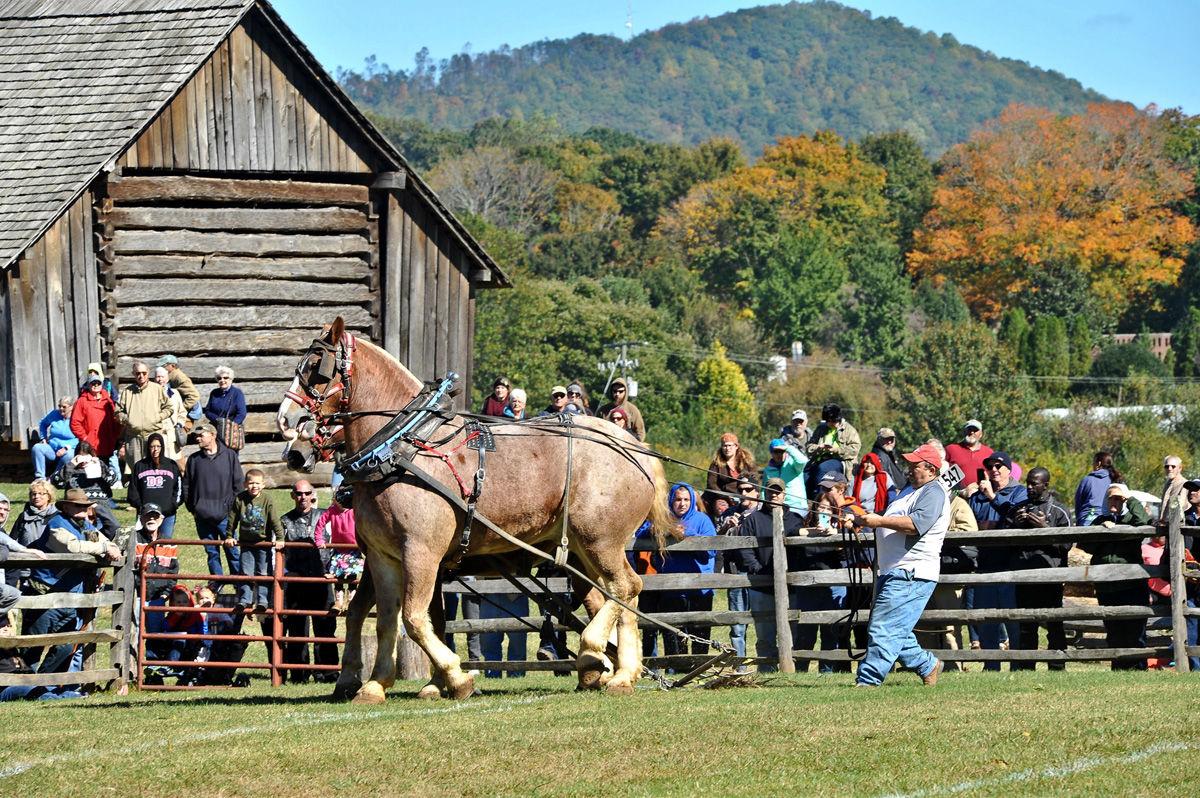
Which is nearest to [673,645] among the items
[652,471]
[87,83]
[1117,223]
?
[652,471]

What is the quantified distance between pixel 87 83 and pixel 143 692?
13.9 meters

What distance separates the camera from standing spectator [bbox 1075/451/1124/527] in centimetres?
1844

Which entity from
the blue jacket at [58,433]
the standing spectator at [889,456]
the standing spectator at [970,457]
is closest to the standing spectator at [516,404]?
the standing spectator at [889,456]

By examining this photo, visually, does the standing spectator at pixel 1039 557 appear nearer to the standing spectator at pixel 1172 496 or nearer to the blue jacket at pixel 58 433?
the standing spectator at pixel 1172 496

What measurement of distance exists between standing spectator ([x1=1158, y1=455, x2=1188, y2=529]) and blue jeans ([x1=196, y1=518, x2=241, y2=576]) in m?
8.88

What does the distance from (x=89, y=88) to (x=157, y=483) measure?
9086 mm

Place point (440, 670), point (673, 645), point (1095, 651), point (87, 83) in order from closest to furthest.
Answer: point (440, 670) < point (1095, 651) < point (673, 645) < point (87, 83)

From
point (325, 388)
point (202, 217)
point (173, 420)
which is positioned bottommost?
Answer: point (173, 420)

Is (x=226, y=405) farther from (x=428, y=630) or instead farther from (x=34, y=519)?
(x=428, y=630)

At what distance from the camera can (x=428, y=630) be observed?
13.0 metres

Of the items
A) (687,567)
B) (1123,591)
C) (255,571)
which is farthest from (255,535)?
(1123,591)

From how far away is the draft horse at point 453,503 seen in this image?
513 inches

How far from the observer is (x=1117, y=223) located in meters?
98.1

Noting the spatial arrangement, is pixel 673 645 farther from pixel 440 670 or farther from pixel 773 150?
pixel 773 150
